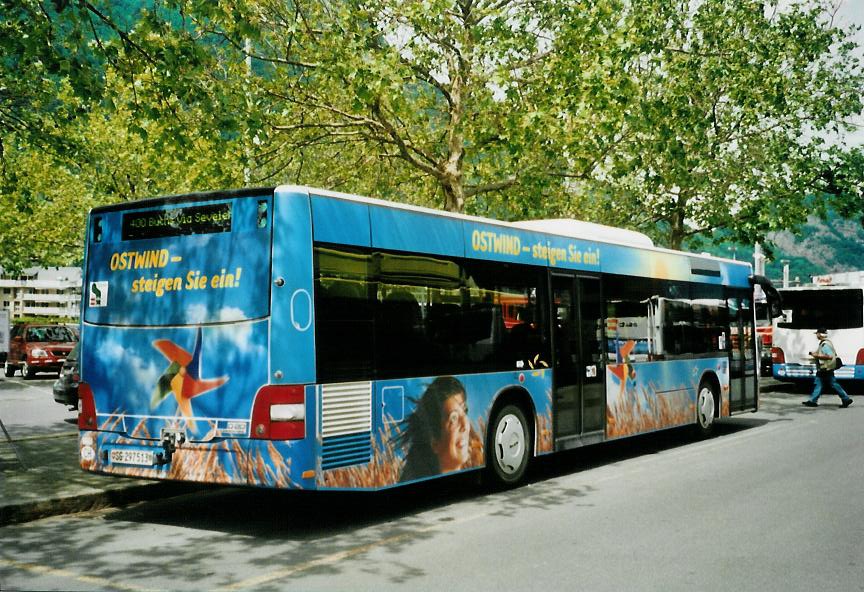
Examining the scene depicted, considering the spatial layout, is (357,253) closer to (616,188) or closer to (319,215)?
(319,215)

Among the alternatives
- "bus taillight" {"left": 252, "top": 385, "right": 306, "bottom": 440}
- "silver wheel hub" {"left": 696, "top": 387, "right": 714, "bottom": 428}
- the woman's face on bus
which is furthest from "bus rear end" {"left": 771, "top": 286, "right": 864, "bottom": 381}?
"bus taillight" {"left": 252, "top": 385, "right": 306, "bottom": 440}

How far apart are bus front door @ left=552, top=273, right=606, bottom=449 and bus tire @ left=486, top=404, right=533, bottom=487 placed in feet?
2.29

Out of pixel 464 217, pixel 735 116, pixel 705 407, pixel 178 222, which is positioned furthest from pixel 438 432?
pixel 735 116

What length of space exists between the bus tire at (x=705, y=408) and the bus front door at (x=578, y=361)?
3420 millimetres

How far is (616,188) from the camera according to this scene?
80.6 ft

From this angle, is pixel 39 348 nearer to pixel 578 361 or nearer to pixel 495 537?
pixel 578 361

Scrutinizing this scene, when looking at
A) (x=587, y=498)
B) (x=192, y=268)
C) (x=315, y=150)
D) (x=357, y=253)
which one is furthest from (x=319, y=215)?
(x=315, y=150)

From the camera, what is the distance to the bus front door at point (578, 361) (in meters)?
11.2

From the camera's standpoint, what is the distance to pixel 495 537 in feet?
24.9

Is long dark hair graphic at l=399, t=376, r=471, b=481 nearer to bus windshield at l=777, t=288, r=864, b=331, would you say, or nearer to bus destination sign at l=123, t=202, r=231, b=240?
bus destination sign at l=123, t=202, r=231, b=240

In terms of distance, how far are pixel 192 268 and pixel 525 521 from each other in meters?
3.49

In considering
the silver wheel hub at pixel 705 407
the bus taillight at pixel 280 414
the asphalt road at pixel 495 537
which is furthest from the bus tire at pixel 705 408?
the bus taillight at pixel 280 414

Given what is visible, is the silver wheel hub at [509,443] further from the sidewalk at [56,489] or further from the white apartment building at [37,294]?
the white apartment building at [37,294]

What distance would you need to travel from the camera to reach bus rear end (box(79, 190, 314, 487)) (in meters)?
7.55
